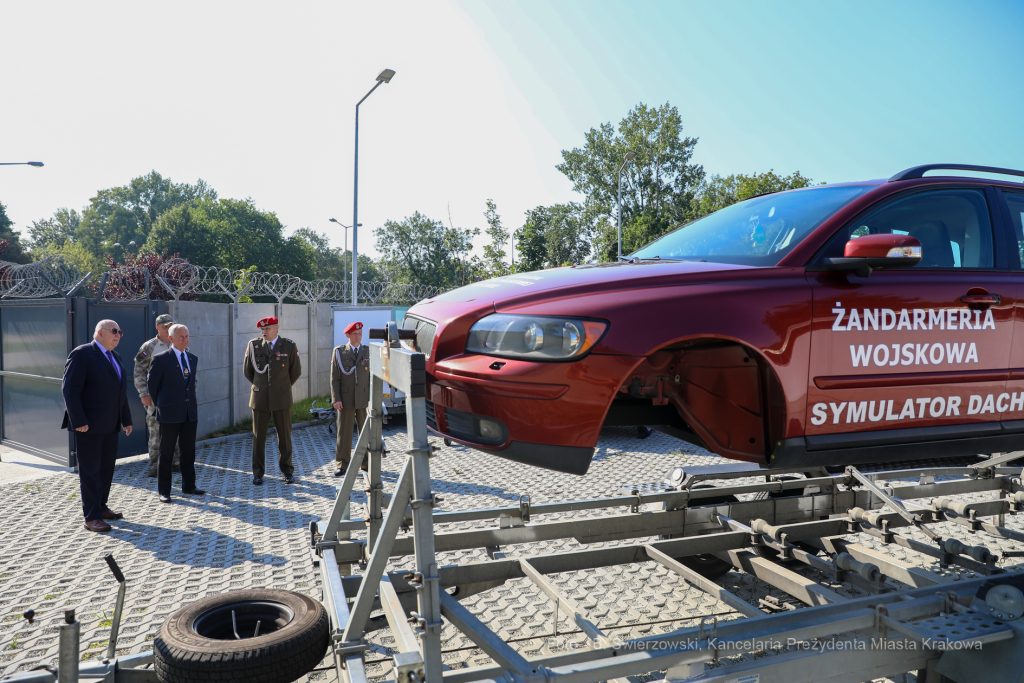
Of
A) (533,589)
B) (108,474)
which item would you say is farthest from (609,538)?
(108,474)

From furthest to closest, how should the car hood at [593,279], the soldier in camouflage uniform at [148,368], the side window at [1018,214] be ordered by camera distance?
the soldier in camouflage uniform at [148,368]
the side window at [1018,214]
the car hood at [593,279]

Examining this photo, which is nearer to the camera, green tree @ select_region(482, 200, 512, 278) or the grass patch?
the grass patch

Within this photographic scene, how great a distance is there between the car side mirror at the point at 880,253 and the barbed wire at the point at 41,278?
7.76m

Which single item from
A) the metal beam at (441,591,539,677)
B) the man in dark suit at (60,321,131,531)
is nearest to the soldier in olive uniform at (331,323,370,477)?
the man in dark suit at (60,321,131,531)

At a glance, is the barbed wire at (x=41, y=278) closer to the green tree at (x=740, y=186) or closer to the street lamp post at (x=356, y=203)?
the street lamp post at (x=356, y=203)

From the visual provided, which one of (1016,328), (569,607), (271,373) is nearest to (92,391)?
(271,373)

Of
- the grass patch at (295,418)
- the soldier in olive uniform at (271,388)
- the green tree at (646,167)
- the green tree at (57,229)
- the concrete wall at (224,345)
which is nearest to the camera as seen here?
the soldier in olive uniform at (271,388)

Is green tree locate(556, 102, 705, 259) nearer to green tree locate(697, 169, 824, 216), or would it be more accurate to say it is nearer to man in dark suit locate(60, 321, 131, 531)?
green tree locate(697, 169, 824, 216)

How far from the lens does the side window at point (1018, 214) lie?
10.6 ft

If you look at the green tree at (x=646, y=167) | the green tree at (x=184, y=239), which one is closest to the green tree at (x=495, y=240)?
the green tree at (x=646, y=167)

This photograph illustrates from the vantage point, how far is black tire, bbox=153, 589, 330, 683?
94.2 inches

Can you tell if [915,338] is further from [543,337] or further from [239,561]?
Result: [239,561]

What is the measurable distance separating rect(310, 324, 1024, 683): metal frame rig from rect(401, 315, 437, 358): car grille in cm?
11

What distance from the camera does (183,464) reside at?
21.8 feet
